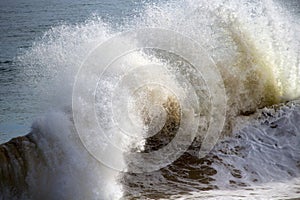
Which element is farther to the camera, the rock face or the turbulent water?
the turbulent water

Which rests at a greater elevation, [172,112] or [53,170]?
[172,112]

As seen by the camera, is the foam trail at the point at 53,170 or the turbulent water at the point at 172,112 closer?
the foam trail at the point at 53,170

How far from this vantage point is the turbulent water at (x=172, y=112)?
6230 millimetres

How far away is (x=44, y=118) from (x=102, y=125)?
33.7 inches

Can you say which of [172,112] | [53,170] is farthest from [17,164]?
[172,112]

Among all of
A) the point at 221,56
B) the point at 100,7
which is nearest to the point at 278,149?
the point at 221,56

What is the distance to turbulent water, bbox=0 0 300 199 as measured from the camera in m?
6.23

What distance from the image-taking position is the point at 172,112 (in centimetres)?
847

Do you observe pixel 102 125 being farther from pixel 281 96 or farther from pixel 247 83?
pixel 281 96

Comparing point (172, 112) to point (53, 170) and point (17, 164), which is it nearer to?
point (53, 170)

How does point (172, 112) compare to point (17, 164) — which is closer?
point (17, 164)

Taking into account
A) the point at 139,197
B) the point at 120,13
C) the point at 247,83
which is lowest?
the point at 139,197

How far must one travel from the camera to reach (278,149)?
795 centimetres

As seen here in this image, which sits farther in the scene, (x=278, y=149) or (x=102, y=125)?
(x=278, y=149)
